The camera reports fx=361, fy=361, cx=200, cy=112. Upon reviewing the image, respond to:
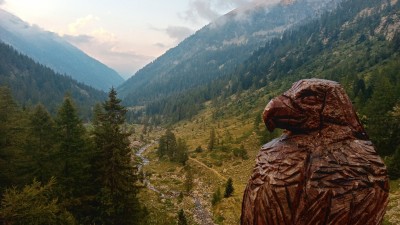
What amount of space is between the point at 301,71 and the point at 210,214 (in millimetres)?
100575

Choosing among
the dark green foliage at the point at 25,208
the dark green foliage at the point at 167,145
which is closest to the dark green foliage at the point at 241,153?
the dark green foliage at the point at 167,145

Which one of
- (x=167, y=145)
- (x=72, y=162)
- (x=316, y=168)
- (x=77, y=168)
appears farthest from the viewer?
(x=167, y=145)

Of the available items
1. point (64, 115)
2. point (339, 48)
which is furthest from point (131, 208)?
point (339, 48)

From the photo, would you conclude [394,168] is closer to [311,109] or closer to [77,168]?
[77,168]

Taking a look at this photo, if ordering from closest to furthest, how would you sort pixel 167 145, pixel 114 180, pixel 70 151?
1. pixel 114 180
2. pixel 70 151
3. pixel 167 145

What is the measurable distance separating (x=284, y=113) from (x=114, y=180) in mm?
19058

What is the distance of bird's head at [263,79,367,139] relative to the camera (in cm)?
487

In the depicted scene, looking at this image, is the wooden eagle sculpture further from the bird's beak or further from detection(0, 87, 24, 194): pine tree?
detection(0, 87, 24, 194): pine tree

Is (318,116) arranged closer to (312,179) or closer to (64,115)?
(312,179)

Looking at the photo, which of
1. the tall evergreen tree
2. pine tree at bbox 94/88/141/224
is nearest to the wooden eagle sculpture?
pine tree at bbox 94/88/141/224

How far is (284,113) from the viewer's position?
4.87m

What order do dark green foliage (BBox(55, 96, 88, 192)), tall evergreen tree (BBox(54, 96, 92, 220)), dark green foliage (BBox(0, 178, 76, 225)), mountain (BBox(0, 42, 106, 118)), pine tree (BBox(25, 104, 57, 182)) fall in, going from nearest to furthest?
dark green foliage (BBox(0, 178, 76, 225)), tall evergreen tree (BBox(54, 96, 92, 220)), dark green foliage (BBox(55, 96, 88, 192)), pine tree (BBox(25, 104, 57, 182)), mountain (BBox(0, 42, 106, 118))

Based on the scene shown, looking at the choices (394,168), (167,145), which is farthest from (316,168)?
(167,145)

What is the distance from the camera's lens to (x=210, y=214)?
33438 millimetres
